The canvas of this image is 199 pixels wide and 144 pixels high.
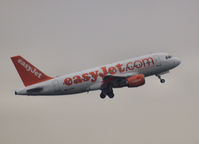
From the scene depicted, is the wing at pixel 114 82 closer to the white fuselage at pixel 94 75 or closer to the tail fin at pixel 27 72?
the white fuselage at pixel 94 75

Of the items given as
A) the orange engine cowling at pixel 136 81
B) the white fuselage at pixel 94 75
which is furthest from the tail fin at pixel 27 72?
the orange engine cowling at pixel 136 81

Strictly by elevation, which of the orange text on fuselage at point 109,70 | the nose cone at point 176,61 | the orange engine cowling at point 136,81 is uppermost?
the nose cone at point 176,61

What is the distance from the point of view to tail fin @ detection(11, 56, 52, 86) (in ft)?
314

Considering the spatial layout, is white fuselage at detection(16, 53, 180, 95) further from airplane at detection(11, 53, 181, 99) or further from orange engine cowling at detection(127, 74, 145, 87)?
orange engine cowling at detection(127, 74, 145, 87)

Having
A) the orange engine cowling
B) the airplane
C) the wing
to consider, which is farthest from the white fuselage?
the orange engine cowling

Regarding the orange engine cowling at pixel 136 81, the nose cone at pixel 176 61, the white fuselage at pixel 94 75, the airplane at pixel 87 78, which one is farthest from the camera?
the nose cone at pixel 176 61

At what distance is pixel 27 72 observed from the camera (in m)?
96.1

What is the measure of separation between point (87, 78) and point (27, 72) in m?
11.2

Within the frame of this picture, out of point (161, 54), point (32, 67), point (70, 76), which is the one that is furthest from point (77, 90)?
point (161, 54)

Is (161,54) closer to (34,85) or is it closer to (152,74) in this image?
(152,74)

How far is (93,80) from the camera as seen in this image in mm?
96750

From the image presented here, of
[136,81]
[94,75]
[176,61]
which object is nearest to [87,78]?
[94,75]

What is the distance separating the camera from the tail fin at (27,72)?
95688 millimetres

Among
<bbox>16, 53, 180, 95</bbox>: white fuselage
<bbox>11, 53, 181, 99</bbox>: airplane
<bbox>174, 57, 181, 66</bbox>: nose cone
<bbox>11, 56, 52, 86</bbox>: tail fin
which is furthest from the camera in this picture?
<bbox>174, 57, 181, 66</bbox>: nose cone
